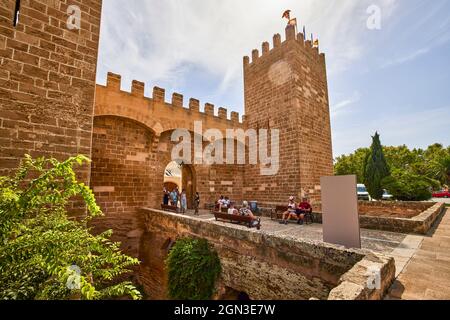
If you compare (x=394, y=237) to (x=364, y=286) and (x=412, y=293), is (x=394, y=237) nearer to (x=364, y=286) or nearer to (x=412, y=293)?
(x=412, y=293)

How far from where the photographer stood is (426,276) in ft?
11.3

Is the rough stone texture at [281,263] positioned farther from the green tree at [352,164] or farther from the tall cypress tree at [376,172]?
the green tree at [352,164]

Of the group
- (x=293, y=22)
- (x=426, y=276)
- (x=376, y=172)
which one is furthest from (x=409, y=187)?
(x=426, y=276)

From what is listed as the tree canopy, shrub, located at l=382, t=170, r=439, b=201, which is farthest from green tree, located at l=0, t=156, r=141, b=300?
the tree canopy

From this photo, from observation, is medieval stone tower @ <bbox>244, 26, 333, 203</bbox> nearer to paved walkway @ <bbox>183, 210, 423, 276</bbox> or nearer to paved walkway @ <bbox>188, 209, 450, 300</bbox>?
paved walkway @ <bbox>183, 210, 423, 276</bbox>

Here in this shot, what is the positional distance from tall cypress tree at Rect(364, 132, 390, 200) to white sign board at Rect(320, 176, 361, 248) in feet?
60.7

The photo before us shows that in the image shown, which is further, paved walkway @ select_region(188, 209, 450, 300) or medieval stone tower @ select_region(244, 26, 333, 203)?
medieval stone tower @ select_region(244, 26, 333, 203)

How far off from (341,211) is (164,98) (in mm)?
9308

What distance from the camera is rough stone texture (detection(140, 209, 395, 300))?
3381mm

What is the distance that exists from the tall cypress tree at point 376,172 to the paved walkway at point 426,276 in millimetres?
16804

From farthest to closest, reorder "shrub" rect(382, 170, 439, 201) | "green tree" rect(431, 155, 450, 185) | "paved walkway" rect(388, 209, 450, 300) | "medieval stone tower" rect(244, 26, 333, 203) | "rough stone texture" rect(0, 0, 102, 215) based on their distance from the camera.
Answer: "green tree" rect(431, 155, 450, 185), "shrub" rect(382, 170, 439, 201), "medieval stone tower" rect(244, 26, 333, 203), "rough stone texture" rect(0, 0, 102, 215), "paved walkway" rect(388, 209, 450, 300)

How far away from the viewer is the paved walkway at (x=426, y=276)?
2888 mm

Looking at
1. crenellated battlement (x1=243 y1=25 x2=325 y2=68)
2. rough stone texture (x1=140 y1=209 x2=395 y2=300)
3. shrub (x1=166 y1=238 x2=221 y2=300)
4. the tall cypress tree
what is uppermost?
crenellated battlement (x1=243 y1=25 x2=325 y2=68)
